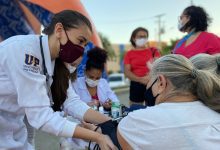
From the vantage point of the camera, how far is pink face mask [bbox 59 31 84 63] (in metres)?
2.32

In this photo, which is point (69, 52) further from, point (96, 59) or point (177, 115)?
point (96, 59)

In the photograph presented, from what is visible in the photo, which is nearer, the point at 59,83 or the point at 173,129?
the point at 173,129

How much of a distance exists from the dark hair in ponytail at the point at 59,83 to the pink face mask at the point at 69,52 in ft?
0.21

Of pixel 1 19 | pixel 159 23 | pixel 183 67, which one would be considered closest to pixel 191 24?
pixel 183 67

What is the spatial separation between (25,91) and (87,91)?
7.19ft

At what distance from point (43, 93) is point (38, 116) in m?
0.14

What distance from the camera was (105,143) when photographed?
2055 millimetres

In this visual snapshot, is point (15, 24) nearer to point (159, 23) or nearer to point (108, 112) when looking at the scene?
point (108, 112)

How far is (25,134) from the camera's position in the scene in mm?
2420

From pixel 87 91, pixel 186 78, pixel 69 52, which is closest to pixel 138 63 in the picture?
pixel 87 91

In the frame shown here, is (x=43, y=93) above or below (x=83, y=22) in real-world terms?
below

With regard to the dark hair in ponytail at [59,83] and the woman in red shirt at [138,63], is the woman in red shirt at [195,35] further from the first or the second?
the dark hair in ponytail at [59,83]

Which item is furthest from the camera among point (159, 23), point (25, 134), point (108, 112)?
point (159, 23)

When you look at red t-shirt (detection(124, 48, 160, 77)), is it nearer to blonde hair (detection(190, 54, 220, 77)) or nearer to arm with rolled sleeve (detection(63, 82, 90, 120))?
arm with rolled sleeve (detection(63, 82, 90, 120))
